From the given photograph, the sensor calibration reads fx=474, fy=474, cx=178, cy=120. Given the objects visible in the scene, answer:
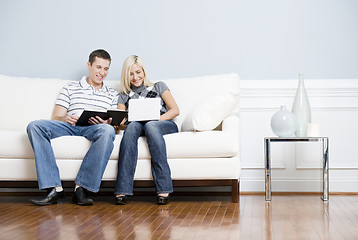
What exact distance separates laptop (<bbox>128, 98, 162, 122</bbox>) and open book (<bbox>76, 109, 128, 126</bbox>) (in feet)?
0.17

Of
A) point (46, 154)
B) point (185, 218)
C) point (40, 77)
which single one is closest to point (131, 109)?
point (46, 154)

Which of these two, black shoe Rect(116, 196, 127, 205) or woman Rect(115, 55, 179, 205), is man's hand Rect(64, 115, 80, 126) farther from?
black shoe Rect(116, 196, 127, 205)

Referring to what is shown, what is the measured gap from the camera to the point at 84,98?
3248mm

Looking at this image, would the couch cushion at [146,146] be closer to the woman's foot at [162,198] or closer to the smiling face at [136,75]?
the woman's foot at [162,198]

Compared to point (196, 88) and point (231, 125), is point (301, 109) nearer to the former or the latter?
point (231, 125)

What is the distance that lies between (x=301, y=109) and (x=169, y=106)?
0.89m

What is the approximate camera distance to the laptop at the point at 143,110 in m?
2.97

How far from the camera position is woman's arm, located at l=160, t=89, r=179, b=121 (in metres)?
3.10

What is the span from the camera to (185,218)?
2301mm

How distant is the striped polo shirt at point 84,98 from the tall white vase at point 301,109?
124 centimetres

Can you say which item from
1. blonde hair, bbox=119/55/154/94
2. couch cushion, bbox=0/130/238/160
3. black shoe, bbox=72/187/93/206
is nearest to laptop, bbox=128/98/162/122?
couch cushion, bbox=0/130/238/160

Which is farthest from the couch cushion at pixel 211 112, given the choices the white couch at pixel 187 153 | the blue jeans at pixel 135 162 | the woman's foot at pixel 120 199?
the woman's foot at pixel 120 199

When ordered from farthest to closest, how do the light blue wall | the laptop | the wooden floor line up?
the light blue wall → the laptop → the wooden floor

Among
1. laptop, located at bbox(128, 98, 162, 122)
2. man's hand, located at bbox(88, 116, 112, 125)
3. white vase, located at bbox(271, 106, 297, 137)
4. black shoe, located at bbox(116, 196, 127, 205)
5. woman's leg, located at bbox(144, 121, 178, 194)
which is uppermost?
laptop, located at bbox(128, 98, 162, 122)
